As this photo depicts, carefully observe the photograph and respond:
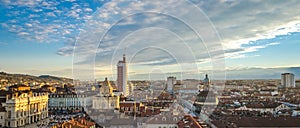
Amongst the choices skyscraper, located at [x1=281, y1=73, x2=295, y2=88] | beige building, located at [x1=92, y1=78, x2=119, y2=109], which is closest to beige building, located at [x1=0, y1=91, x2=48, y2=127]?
beige building, located at [x1=92, y1=78, x2=119, y2=109]

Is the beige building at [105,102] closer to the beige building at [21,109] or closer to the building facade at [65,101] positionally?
the beige building at [21,109]

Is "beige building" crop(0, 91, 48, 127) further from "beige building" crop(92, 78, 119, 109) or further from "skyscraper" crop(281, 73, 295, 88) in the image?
"skyscraper" crop(281, 73, 295, 88)

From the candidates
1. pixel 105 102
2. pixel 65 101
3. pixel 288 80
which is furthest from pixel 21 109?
pixel 288 80

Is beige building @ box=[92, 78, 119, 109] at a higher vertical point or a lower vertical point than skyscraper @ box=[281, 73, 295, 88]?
lower

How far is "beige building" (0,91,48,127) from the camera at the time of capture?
104ft

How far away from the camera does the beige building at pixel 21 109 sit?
31.6 meters

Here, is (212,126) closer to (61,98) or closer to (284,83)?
(61,98)

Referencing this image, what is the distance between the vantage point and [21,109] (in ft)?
110

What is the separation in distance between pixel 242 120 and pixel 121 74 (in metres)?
23.3

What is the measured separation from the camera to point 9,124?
103ft

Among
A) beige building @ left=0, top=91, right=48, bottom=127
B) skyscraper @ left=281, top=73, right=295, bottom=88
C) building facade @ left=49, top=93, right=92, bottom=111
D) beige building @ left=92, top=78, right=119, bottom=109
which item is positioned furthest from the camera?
skyscraper @ left=281, top=73, right=295, bottom=88

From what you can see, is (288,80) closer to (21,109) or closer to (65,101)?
(65,101)

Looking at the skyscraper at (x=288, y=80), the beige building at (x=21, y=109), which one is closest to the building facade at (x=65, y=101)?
the beige building at (x=21, y=109)

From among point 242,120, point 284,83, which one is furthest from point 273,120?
point 284,83
